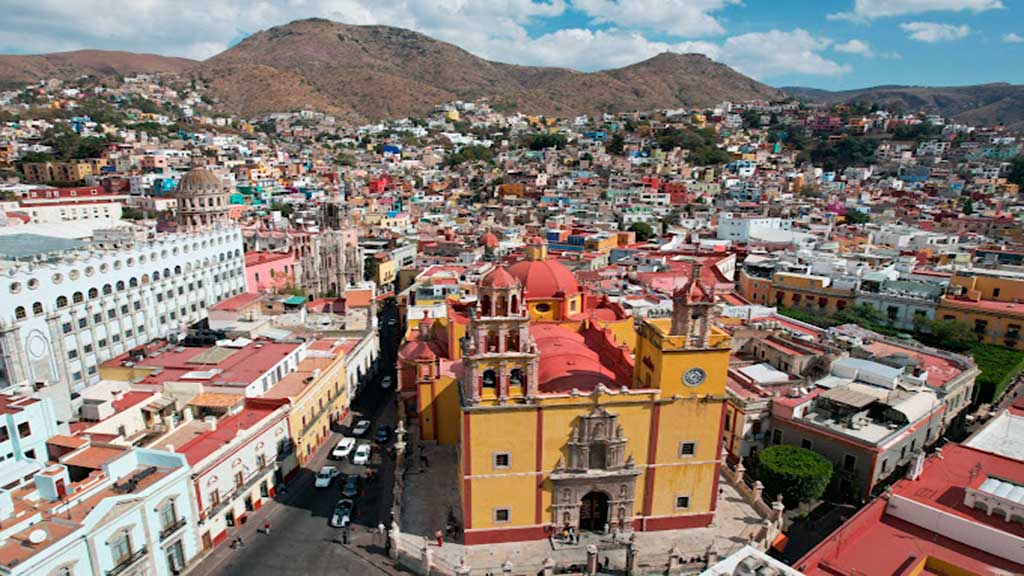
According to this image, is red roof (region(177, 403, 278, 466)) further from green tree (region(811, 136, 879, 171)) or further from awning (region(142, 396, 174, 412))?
green tree (region(811, 136, 879, 171))

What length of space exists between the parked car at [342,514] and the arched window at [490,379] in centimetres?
1015

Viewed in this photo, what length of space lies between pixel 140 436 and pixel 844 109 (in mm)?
Result: 195030

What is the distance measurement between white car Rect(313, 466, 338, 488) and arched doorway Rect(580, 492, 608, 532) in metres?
13.5

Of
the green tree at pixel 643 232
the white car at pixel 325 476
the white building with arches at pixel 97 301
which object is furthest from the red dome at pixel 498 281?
the green tree at pixel 643 232

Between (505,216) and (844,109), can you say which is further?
(844,109)

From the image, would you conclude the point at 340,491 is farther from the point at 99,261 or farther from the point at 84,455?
the point at 99,261

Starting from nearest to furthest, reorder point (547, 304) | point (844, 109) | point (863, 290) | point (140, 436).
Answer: point (140, 436)
point (547, 304)
point (863, 290)
point (844, 109)

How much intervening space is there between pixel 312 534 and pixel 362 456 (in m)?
6.47

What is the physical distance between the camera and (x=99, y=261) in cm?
4012

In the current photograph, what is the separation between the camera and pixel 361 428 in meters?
37.1

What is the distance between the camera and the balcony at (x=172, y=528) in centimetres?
2258

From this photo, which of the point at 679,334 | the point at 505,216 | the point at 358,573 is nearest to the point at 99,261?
the point at 358,573

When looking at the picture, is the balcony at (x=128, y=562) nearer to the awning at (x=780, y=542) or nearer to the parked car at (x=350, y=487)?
the parked car at (x=350, y=487)

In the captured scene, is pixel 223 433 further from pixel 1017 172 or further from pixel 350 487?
pixel 1017 172
